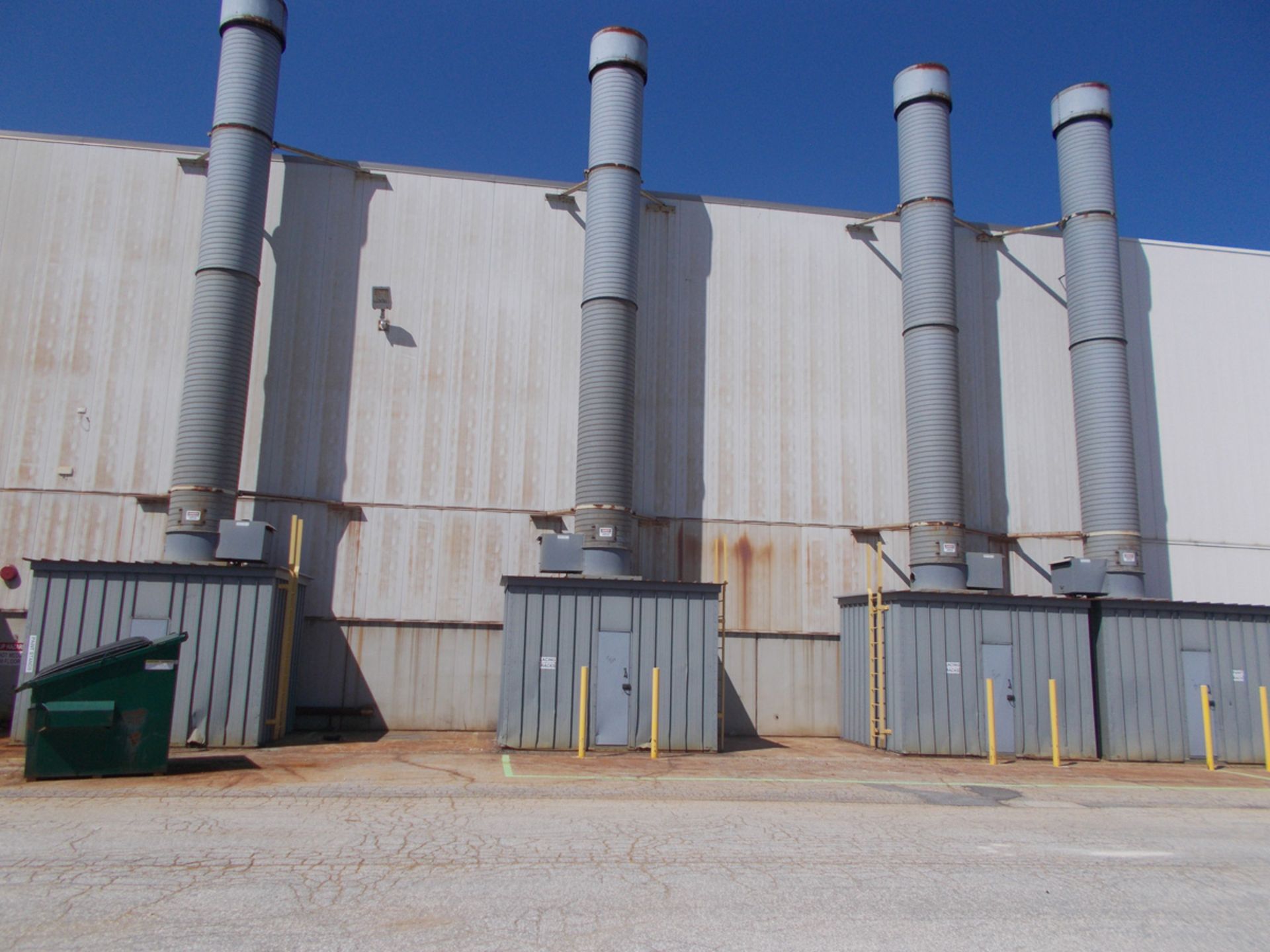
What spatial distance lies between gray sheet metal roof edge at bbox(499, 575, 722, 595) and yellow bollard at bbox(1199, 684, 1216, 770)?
9.20m

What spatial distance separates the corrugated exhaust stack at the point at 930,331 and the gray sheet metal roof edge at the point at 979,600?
1542 millimetres

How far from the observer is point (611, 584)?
16266 millimetres

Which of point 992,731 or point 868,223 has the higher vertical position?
point 868,223

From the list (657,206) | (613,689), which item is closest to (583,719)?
(613,689)

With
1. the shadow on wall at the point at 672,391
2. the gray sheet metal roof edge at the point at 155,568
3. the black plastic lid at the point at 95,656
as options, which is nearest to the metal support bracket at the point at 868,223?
the shadow on wall at the point at 672,391

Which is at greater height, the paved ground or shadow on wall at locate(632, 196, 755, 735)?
shadow on wall at locate(632, 196, 755, 735)

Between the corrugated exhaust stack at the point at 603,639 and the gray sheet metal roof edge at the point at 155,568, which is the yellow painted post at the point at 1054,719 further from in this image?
the gray sheet metal roof edge at the point at 155,568

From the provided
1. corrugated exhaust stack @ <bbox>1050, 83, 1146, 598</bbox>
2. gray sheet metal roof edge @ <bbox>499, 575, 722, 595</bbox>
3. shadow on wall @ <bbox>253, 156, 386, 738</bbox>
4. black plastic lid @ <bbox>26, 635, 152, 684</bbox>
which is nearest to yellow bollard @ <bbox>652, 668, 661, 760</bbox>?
gray sheet metal roof edge @ <bbox>499, 575, 722, 595</bbox>

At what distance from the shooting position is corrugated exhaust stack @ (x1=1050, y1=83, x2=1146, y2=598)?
20031 millimetres

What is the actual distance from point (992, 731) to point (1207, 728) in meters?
4.17

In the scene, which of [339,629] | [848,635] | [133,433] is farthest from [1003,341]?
[133,433]

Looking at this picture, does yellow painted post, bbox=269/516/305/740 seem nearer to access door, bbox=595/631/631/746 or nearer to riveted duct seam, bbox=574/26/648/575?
riveted duct seam, bbox=574/26/648/575

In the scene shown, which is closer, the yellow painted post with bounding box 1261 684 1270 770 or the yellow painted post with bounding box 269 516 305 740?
the yellow painted post with bounding box 269 516 305 740

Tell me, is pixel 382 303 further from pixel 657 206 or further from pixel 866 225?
pixel 866 225
